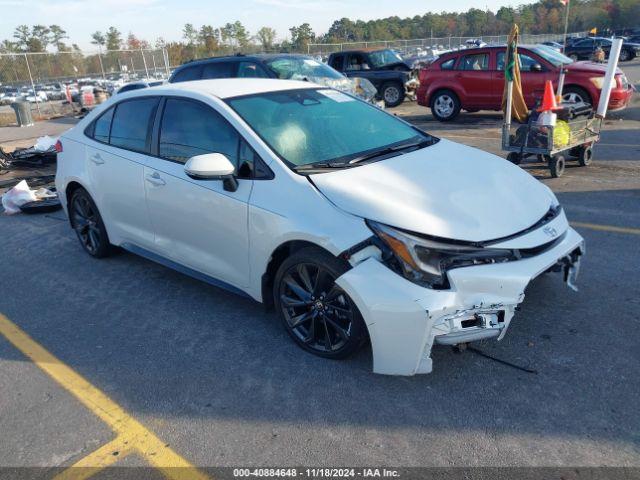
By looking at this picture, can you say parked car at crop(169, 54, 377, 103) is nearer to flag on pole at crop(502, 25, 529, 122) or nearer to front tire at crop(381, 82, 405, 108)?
flag on pole at crop(502, 25, 529, 122)

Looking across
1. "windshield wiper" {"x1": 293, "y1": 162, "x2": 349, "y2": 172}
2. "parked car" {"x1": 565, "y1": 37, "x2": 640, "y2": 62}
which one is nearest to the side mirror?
"windshield wiper" {"x1": 293, "y1": 162, "x2": 349, "y2": 172}

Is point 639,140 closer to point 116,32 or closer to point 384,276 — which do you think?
point 384,276

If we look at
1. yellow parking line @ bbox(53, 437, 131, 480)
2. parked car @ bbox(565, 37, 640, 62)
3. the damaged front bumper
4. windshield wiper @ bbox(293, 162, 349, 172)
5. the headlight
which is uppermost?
windshield wiper @ bbox(293, 162, 349, 172)

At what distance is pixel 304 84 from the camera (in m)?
4.63

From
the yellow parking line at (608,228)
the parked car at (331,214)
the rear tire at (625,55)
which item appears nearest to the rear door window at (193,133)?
the parked car at (331,214)

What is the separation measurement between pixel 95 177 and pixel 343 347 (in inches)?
120

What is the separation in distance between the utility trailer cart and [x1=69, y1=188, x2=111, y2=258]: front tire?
541 centimetres

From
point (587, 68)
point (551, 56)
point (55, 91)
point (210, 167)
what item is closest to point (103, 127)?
point (210, 167)

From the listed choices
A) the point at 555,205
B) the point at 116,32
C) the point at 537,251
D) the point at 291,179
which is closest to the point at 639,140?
the point at 555,205

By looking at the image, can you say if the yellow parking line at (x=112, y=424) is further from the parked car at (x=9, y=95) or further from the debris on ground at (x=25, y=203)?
the parked car at (x=9, y=95)

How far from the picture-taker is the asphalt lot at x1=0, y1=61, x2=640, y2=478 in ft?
9.00

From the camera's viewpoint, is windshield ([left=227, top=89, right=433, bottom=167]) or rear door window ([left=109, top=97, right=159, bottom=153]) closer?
windshield ([left=227, top=89, right=433, bottom=167])

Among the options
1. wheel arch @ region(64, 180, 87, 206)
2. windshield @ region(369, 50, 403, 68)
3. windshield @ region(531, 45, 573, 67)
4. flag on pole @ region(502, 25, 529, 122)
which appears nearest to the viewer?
wheel arch @ region(64, 180, 87, 206)

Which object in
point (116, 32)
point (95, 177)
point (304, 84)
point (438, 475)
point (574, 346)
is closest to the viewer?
point (438, 475)
